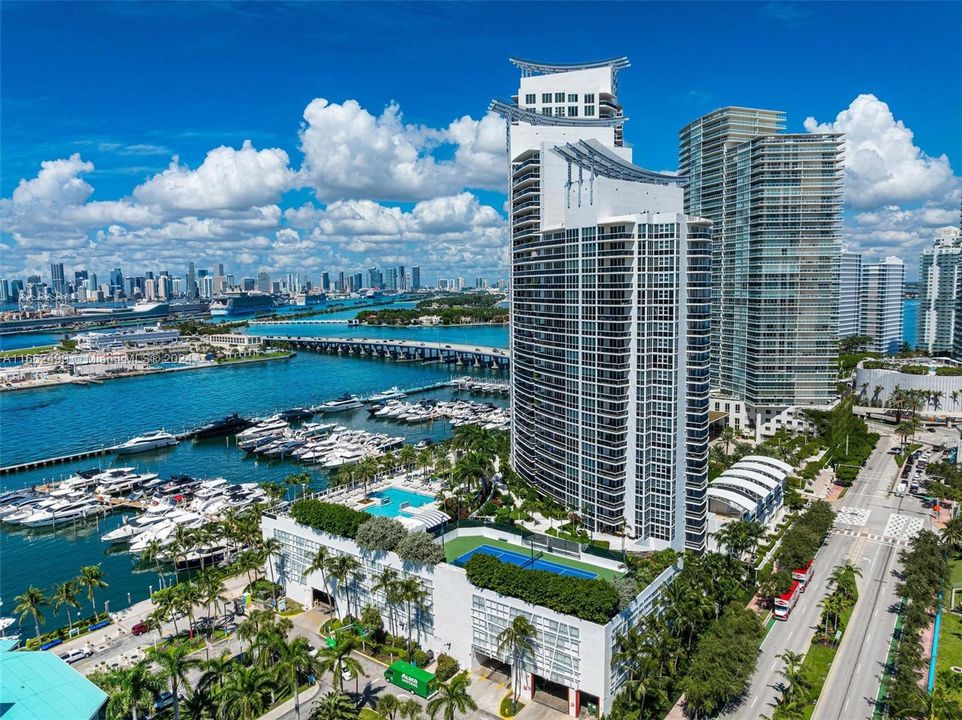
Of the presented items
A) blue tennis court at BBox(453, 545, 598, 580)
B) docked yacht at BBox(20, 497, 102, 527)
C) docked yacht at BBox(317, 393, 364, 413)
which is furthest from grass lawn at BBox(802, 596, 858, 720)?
docked yacht at BBox(317, 393, 364, 413)

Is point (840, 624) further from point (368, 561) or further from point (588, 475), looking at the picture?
point (368, 561)

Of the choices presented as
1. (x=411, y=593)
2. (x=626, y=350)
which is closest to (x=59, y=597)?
(x=411, y=593)

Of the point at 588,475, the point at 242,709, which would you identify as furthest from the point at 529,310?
the point at 242,709

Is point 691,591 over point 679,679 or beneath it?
over

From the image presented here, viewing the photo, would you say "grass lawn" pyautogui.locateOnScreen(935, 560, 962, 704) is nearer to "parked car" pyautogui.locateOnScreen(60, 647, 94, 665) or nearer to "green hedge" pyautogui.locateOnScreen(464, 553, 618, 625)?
"green hedge" pyautogui.locateOnScreen(464, 553, 618, 625)

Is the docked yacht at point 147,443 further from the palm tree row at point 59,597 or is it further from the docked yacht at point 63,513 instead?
the palm tree row at point 59,597

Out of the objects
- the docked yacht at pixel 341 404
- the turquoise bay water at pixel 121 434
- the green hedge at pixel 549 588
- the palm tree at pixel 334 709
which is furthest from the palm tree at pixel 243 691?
the docked yacht at pixel 341 404
